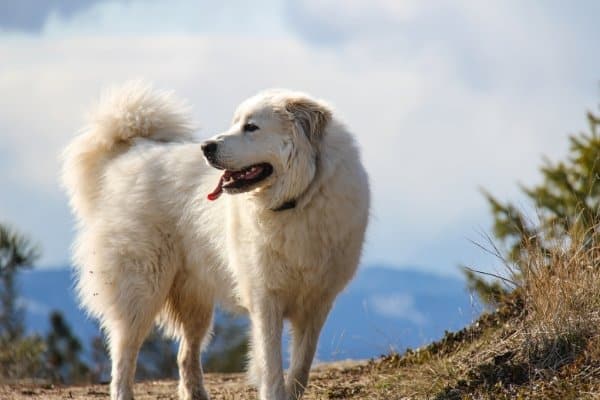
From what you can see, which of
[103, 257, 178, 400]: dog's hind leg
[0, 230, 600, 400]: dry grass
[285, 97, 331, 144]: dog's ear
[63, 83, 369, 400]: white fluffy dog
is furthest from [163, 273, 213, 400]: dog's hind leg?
[285, 97, 331, 144]: dog's ear

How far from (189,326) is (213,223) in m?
1.26

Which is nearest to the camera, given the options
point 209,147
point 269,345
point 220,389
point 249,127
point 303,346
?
point 209,147

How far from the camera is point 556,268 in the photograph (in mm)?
6602

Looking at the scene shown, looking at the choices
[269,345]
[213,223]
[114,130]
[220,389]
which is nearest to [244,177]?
[213,223]

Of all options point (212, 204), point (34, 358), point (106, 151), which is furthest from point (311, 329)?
point (34, 358)

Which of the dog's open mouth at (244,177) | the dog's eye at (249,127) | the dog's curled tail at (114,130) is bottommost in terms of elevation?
the dog's open mouth at (244,177)

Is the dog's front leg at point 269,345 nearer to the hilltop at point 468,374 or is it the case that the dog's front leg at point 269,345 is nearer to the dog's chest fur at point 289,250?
the dog's chest fur at point 289,250

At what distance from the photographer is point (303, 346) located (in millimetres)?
6590

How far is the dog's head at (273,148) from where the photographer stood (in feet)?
20.3

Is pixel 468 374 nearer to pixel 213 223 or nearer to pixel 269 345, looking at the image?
pixel 269 345

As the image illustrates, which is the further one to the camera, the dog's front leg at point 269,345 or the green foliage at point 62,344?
the green foliage at point 62,344

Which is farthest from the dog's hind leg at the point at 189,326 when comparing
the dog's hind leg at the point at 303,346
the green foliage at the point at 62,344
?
the green foliage at the point at 62,344

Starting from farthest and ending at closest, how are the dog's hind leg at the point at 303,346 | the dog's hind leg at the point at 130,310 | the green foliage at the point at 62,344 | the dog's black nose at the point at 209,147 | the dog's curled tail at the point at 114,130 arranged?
the green foliage at the point at 62,344 → the dog's curled tail at the point at 114,130 → the dog's hind leg at the point at 130,310 → the dog's hind leg at the point at 303,346 → the dog's black nose at the point at 209,147

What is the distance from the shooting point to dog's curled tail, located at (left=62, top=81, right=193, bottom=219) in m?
7.90
